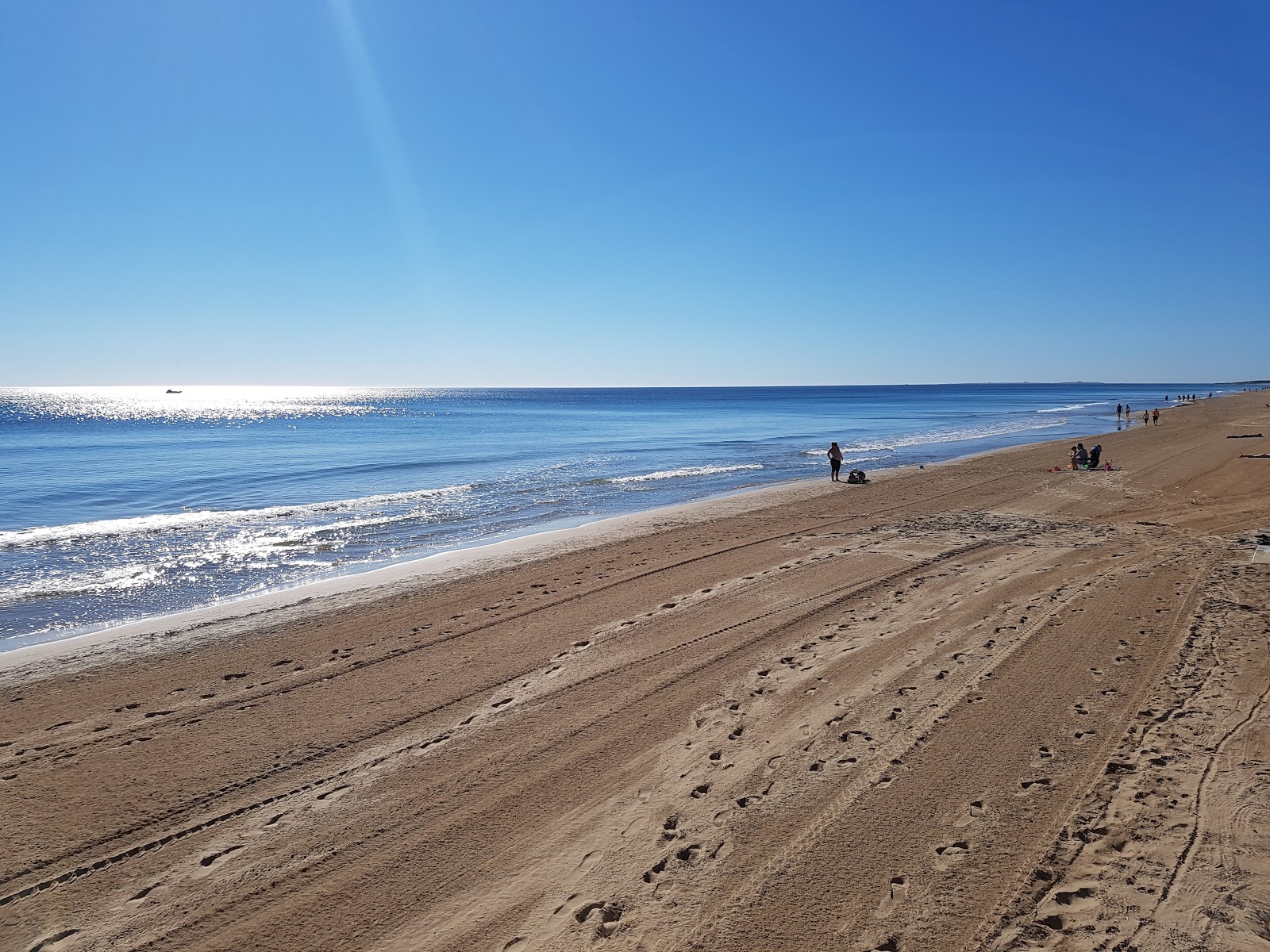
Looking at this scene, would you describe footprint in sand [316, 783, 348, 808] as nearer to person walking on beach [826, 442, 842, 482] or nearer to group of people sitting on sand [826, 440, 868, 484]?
group of people sitting on sand [826, 440, 868, 484]

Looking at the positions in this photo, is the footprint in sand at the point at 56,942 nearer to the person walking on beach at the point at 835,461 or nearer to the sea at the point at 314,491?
the sea at the point at 314,491

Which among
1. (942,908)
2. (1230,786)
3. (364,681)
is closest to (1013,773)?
(1230,786)

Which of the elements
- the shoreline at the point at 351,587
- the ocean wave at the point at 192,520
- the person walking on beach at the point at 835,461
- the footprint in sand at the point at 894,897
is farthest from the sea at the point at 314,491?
the footprint in sand at the point at 894,897

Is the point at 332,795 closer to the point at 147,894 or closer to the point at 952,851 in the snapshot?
the point at 147,894

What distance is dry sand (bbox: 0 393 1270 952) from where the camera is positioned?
409 cm

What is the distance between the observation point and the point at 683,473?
3075cm

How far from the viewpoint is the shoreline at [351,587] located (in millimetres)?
9727

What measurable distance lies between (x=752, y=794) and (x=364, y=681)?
4750 mm

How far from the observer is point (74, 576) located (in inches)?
531

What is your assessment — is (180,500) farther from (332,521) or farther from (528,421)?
(528,421)

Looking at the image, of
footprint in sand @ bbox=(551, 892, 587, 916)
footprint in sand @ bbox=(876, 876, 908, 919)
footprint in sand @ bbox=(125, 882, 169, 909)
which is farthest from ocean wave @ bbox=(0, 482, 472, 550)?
A: footprint in sand @ bbox=(876, 876, 908, 919)

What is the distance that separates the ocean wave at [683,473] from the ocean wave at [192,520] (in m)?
7.53

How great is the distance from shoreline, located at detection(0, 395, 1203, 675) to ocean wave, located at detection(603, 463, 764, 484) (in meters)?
8.23

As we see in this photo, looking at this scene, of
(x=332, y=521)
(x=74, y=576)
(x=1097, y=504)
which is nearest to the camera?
(x=74, y=576)
